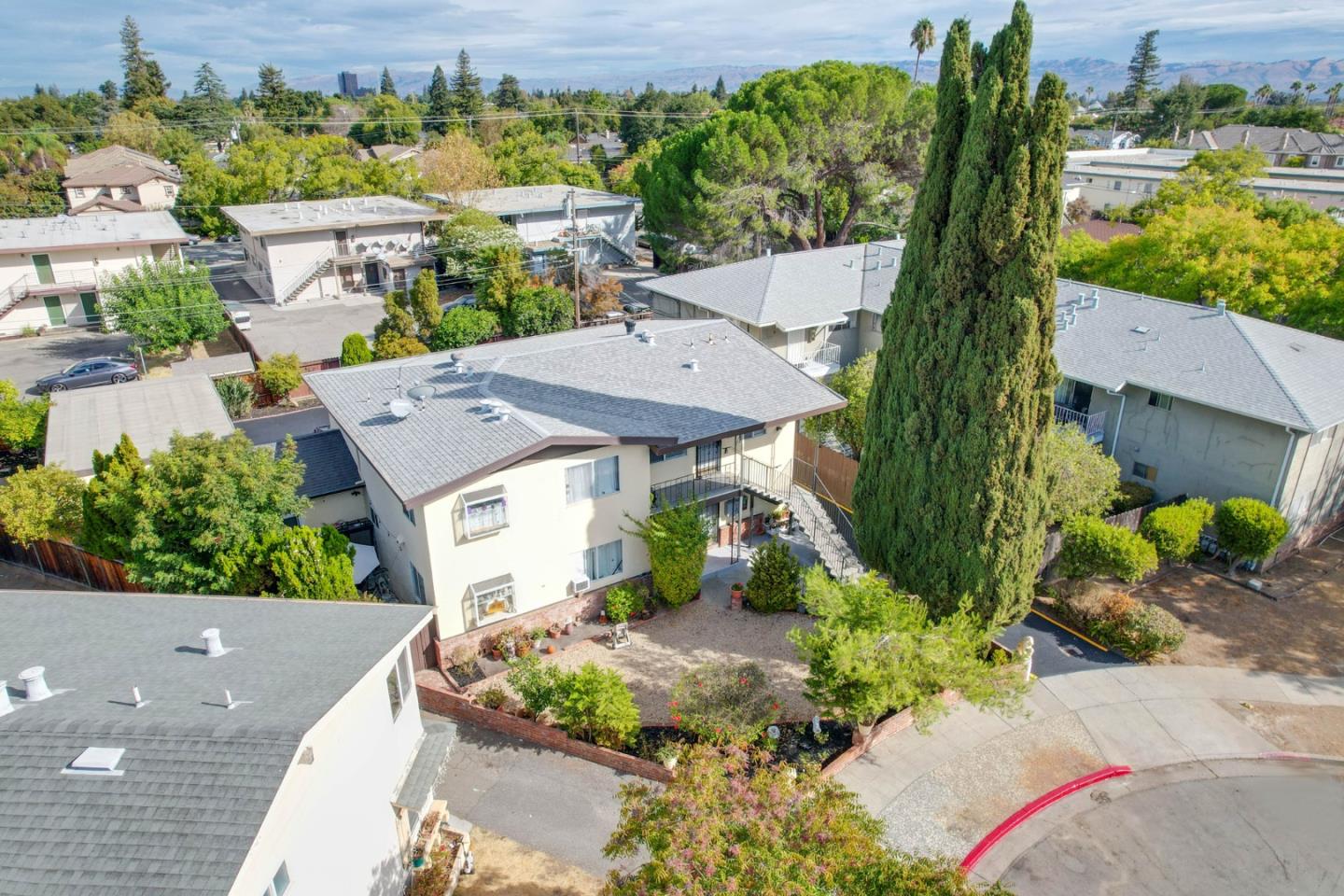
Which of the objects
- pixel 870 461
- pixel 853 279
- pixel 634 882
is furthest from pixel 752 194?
pixel 634 882

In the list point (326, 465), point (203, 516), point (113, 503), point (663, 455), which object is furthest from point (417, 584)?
point (113, 503)

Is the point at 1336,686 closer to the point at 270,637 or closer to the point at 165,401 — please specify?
the point at 270,637

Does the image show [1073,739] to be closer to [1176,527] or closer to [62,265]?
[1176,527]

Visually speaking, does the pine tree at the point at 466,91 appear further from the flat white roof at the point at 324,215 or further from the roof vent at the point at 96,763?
the roof vent at the point at 96,763

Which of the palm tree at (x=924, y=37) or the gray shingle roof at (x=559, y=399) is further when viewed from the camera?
the palm tree at (x=924, y=37)

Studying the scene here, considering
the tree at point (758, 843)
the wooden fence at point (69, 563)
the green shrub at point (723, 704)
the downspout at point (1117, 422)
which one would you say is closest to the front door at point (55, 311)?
the wooden fence at point (69, 563)

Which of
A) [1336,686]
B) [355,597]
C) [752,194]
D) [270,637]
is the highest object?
[752,194]
